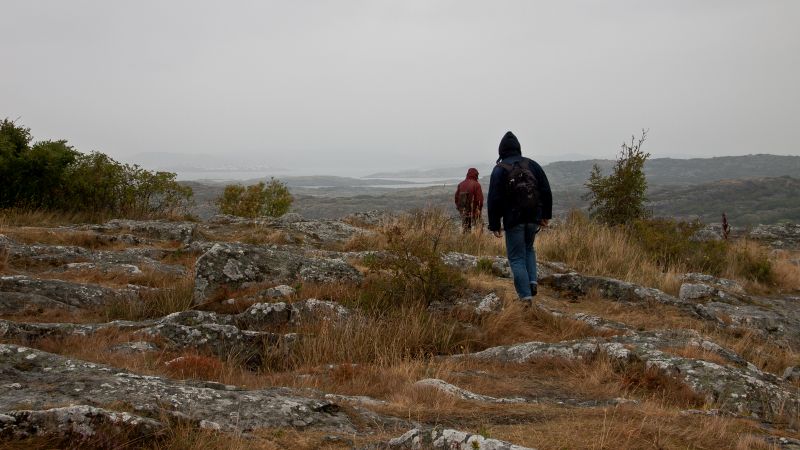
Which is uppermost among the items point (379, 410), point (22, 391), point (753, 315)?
point (22, 391)

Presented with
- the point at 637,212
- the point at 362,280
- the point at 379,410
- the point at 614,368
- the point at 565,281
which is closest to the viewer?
the point at 379,410

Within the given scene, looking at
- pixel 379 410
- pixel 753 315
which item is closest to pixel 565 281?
pixel 753 315

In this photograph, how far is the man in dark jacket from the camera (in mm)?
7340

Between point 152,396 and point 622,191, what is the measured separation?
1454 centimetres

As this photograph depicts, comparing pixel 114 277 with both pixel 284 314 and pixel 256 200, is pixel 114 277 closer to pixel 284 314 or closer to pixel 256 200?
pixel 284 314

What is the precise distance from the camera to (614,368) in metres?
4.91

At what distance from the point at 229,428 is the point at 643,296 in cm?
696

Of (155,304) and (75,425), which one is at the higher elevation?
(75,425)

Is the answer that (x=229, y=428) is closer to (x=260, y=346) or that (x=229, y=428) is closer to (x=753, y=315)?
(x=260, y=346)

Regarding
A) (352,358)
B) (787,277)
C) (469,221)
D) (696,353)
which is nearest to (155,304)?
(352,358)

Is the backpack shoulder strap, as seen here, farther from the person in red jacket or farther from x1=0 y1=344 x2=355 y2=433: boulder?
the person in red jacket

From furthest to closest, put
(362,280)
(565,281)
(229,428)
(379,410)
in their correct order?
(565,281) → (362,280) → (379,410) → (229,428)

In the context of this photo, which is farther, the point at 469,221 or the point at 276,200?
the point at 276,200

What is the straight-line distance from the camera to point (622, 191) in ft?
49.8
